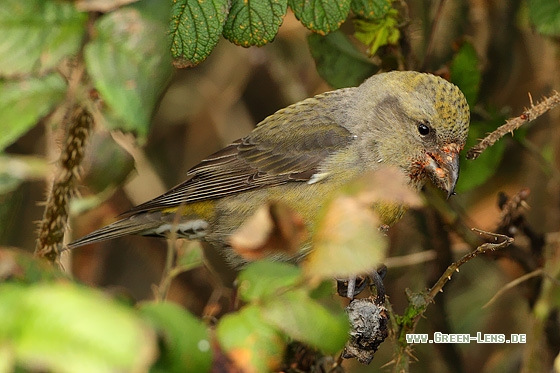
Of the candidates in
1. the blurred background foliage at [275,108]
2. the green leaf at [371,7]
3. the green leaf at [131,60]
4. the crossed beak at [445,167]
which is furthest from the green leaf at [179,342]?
the crossed beak at [445,167]

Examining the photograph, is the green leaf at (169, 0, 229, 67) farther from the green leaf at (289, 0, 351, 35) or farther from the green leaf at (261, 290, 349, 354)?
the green leaf at (261, 290, 349, 354)

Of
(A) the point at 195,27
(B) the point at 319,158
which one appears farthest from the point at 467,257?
(B) the point at 319,158

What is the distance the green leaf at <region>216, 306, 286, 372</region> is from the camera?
150 centimetres

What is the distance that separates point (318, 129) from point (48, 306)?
2896mm

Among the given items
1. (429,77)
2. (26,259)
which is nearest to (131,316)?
(26,259)

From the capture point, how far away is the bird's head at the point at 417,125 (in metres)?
3.51

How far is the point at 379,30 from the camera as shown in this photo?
3.59 meters

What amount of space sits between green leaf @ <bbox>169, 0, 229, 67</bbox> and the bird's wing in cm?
137

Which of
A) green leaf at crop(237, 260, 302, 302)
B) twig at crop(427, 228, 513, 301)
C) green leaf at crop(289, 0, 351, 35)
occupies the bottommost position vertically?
twig at crop(427, 228, 513, 301)

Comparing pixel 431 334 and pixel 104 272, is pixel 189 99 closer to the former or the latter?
pixel 104 272

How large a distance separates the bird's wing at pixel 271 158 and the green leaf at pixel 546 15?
1.07m

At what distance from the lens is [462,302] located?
5.51 m

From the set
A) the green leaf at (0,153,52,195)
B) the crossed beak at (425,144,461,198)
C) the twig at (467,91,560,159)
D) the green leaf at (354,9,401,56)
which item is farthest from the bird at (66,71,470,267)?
the green leaf at (0,153,52,195)

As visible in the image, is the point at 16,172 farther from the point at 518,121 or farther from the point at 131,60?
the point at 518,121
